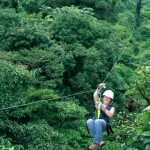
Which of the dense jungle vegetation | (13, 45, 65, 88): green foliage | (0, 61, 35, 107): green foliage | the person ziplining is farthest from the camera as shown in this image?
(13, 45, 65, 88): green foliage

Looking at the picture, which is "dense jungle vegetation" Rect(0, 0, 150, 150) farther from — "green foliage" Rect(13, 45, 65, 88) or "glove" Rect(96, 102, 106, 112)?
"glove" Rect(96, 102, 106, 112)

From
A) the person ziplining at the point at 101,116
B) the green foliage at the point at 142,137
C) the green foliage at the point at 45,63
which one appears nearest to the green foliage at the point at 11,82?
the person ziplining at the point at 101,116

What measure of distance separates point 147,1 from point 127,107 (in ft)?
96.2

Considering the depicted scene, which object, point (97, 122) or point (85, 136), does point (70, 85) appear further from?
point (97, 122)

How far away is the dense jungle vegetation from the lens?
11.1 m

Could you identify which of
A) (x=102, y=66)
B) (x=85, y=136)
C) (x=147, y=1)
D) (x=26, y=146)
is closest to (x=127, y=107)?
(x=102, y=66)

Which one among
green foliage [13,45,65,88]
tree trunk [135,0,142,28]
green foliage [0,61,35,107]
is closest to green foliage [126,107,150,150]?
green foliage [0,61,35,107]

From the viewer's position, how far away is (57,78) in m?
15.8

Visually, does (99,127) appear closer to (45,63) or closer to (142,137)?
(142,137)

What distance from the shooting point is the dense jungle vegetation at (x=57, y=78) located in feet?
36.5

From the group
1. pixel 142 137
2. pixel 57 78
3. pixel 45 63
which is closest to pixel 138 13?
pixel 45 63

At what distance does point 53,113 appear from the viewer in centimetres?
1401

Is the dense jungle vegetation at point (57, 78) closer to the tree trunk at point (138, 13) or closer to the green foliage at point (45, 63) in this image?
the green foliage at point (45, 63)

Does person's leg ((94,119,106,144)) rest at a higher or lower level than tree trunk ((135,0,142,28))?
higher
